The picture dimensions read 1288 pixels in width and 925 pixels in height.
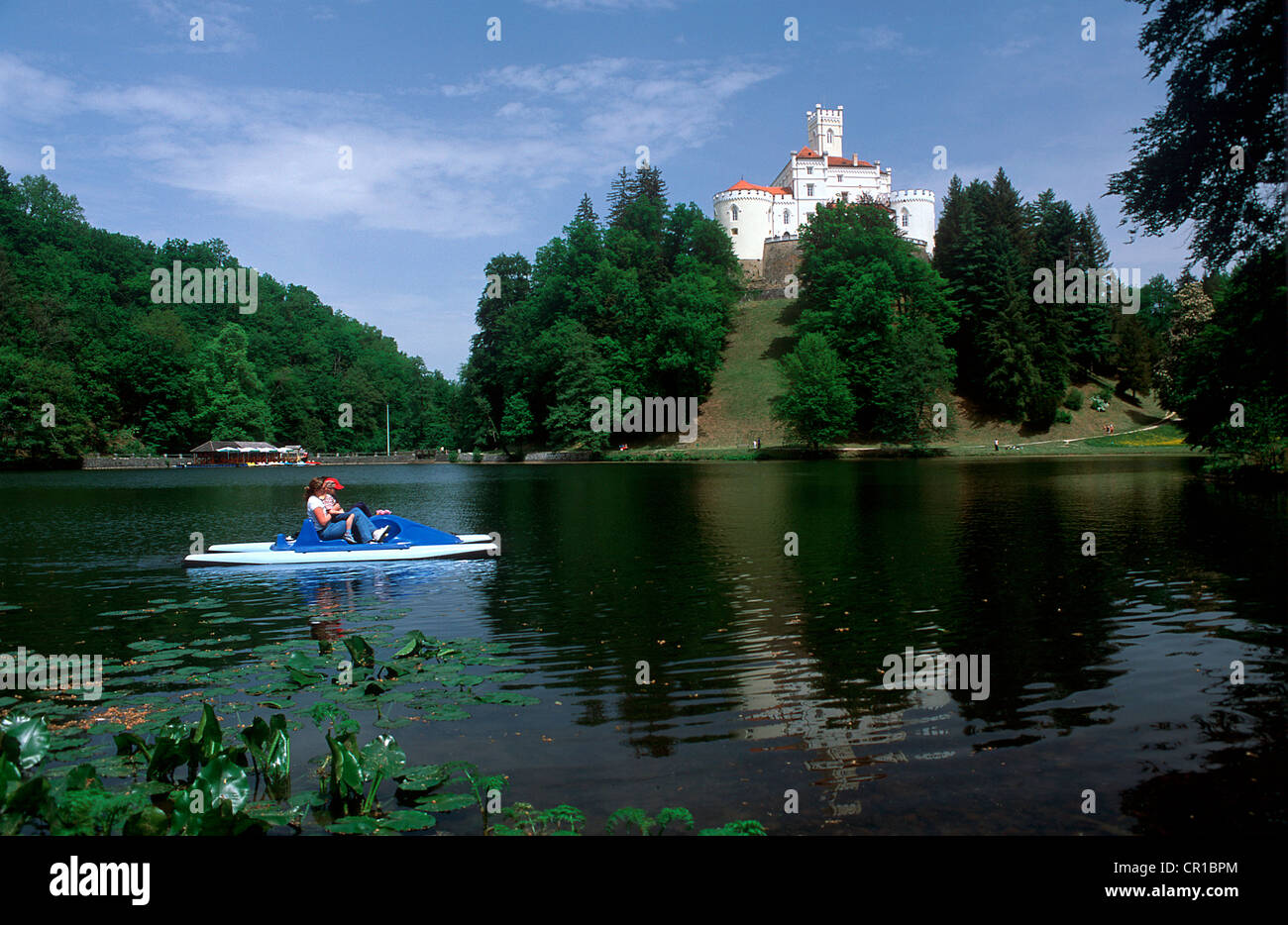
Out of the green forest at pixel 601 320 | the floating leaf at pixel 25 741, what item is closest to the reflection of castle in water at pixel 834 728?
the floating leaf at pixel 25 741

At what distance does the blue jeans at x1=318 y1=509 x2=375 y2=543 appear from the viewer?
54.1 feet

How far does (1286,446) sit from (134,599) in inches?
1363

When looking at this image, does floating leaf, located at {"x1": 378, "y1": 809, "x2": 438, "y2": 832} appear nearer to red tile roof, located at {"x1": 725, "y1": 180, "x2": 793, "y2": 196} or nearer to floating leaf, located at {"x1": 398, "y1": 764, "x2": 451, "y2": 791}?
floating leaf, located at {"x1": 398, "y1": 764, "x2": 451, "y2": 791}

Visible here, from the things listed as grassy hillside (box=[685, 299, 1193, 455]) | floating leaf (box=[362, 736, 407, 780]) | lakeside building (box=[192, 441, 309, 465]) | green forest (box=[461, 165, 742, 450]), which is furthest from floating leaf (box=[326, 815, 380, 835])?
lakeside building (box=[192, 441, 309, 465])

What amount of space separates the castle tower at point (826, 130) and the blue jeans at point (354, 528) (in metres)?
109

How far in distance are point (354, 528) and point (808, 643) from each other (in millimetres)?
10427

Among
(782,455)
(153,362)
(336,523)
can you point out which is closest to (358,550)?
(336,523)

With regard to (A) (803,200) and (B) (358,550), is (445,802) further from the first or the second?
(A) (803,200)

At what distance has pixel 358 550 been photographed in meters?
16.4

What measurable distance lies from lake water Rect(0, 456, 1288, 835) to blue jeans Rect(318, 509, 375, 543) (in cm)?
68

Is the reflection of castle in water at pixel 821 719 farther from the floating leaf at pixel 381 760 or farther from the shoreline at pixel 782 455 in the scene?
the shoreline at pixel 782 455

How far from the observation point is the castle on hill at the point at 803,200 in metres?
109
